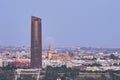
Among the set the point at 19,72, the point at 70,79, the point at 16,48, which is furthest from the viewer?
the point at 16,48

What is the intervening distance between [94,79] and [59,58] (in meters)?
26.6

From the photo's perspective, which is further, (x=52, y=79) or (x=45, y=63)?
(x=45, y=63)

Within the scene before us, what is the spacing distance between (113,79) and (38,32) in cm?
1720

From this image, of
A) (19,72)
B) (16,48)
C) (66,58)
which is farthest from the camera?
(16,48)

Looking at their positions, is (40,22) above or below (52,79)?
above

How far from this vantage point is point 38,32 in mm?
50719

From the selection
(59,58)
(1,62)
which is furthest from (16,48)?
(1,62)

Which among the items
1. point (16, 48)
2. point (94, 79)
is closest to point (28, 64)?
point (94, 79)

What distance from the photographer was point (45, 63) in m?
53.0

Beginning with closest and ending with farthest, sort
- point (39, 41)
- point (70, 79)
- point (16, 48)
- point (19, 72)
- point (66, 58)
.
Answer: point (70, 79) → point (19, 72) → point (39, 41) → point (66, 58) → point (16, 48)

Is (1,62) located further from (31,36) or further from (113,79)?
(113,79)

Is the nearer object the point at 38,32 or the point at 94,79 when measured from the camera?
the point at 94,79

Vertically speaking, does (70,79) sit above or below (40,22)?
below

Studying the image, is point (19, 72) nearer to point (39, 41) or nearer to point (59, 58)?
point (39, 41)
